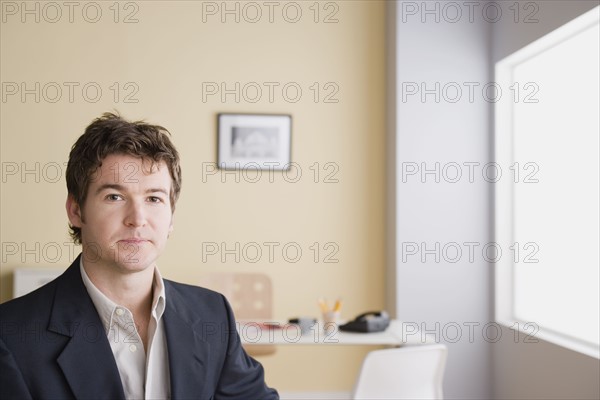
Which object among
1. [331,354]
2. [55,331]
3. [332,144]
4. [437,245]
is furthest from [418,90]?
[55,331]

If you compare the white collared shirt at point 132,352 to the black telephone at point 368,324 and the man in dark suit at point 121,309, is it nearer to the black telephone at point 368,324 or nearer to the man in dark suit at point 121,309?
the man in dark suit at point 121,309

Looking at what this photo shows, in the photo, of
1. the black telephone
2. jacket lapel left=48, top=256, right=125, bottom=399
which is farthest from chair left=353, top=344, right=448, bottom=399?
jacket lapel left=48, top=256, right=125, bottom=399

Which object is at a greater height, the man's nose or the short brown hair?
the short brown hair

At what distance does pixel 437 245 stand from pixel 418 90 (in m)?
1.00

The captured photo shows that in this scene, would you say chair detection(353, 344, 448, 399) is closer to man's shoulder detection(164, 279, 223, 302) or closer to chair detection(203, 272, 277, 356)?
man's shoulder detection(164, 279, 223, 302)

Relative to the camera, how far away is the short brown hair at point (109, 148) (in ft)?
4.72

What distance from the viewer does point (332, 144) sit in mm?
5121

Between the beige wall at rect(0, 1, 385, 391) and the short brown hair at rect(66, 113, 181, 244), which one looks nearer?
the short brown hair at rect(66, 113, 181, 244)

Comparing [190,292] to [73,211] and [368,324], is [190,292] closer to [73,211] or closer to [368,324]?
[73,211]

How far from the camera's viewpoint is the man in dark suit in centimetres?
132

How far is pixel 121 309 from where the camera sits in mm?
1396

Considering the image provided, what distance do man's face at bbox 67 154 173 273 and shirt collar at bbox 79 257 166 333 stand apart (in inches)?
1.6

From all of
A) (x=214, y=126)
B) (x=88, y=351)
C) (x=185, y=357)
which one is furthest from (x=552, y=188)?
(x=88, y=351)

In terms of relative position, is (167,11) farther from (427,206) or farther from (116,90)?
(427,206)
